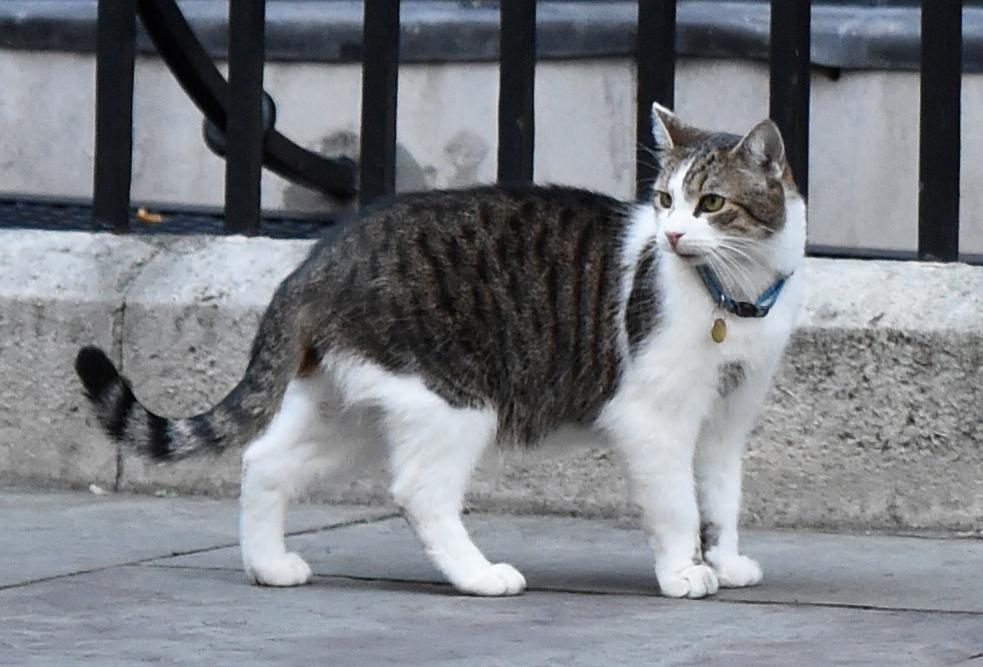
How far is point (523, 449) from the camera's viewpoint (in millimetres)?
4656

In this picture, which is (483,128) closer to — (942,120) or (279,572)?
(942,120)

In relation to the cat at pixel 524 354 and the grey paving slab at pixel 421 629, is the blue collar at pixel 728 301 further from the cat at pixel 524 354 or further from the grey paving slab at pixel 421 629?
the grey paving slab at pixel 421 629

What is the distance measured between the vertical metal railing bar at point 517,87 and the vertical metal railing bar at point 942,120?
3.66 feet

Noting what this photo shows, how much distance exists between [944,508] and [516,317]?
1.43m

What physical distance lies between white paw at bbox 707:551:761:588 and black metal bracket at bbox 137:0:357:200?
101 inches

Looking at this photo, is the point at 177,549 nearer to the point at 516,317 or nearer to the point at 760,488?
the point at 516,317

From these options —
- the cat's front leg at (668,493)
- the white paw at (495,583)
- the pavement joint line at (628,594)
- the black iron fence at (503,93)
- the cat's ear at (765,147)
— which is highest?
the black iron fence at (503,93)

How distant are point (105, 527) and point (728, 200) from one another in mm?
1949

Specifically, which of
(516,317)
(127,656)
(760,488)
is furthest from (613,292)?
(127,656)

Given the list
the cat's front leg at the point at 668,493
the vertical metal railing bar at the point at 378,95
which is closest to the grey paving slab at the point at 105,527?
the vertical metal railing bar at the point at 378,95

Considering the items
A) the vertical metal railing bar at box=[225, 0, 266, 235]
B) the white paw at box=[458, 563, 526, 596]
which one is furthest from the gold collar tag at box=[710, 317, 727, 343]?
the vertical metal railing bar at box=[225, 0, 266, 235]

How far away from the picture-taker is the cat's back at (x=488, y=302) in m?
4.49

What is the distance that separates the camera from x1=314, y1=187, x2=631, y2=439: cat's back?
4.49 metres

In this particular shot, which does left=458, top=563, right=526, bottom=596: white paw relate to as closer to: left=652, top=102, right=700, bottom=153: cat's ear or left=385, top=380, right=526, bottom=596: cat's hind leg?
left=385, top=380, right=526, bottom=596: cat's hind leg
